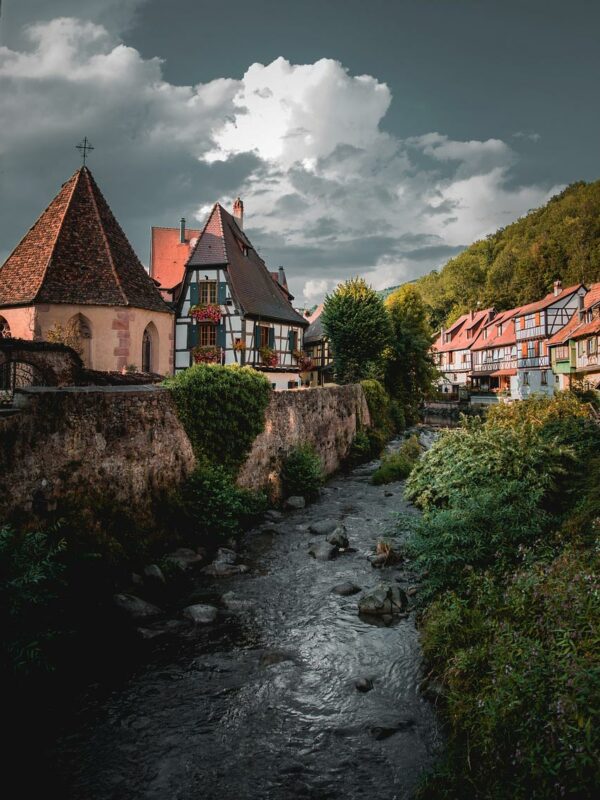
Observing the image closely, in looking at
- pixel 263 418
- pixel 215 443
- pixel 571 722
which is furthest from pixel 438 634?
pixel 263 418

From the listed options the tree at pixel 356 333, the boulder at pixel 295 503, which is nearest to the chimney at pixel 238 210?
the tree at pixel 356 333

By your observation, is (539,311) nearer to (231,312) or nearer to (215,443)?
(231,312)

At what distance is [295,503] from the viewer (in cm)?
1571

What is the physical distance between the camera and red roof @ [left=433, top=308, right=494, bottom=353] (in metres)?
67.4

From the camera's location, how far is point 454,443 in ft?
43.0

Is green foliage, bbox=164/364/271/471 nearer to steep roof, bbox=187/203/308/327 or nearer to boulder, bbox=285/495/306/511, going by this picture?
boulder, bbox=285/495/306/511

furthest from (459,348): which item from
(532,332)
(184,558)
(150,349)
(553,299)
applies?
(184,558)

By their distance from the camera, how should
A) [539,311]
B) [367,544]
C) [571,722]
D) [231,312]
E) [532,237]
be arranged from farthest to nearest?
Answer: [532,237] < [539,311] < [231,312] < [367,544] < [571,722]

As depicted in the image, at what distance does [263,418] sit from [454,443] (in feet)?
17.5

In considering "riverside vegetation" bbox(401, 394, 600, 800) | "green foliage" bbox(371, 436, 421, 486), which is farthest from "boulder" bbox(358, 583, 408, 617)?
"green foliage" bbox(371, 436, 421, 486)

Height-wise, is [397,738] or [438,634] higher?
[438,634]

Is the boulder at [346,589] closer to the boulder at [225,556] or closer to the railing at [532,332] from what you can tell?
the boulder at [225,556]

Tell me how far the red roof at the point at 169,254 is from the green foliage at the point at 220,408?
885 inches

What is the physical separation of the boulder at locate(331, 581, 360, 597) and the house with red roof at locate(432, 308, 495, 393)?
58.1 m
